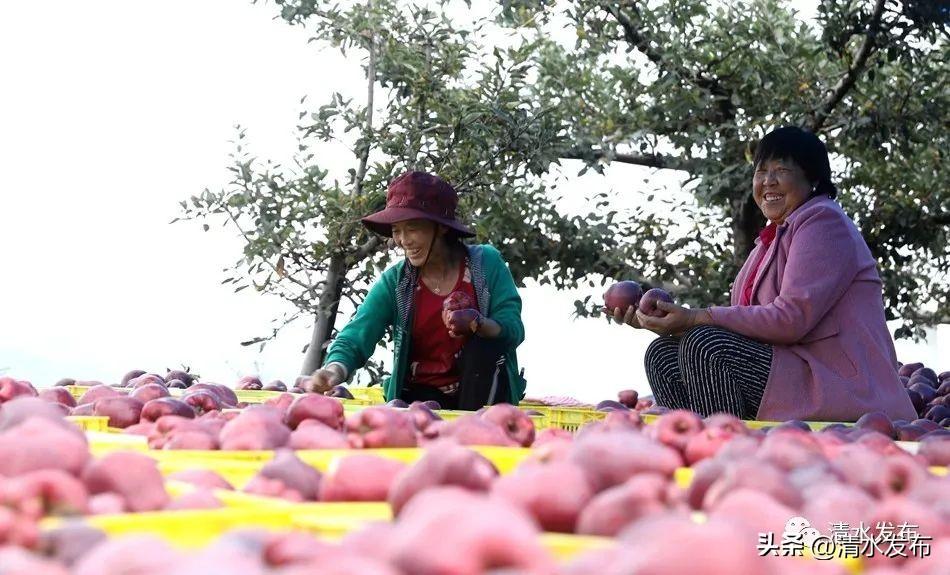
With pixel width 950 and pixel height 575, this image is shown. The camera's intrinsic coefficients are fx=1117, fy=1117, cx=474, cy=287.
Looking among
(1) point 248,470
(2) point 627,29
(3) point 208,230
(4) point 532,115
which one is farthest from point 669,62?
(1) point 248,470

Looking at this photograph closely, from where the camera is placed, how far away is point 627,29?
706 cm

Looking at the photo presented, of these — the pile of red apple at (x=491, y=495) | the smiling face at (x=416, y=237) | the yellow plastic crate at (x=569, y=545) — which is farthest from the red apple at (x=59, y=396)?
the yellow plastic crate at (x=569, y=545)

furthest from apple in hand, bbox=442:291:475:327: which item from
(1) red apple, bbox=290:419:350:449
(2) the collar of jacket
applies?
(1) red apple, bbox=290:419:350:449

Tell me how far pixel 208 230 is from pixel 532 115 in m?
2.07

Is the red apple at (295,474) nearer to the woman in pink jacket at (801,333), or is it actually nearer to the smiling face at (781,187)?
the woman in pink jacket at (801,333)

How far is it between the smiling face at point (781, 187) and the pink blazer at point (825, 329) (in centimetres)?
12

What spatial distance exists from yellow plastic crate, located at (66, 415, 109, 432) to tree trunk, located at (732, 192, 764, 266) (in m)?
5.13

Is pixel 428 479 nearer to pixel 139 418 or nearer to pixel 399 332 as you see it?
pixel 139 418

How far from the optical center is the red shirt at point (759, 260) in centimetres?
429

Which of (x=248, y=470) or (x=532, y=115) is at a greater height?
(x=532, y=115)

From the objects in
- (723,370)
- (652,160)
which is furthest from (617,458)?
(652,160)

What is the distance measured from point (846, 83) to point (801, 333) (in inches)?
134

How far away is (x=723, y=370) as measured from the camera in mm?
3959

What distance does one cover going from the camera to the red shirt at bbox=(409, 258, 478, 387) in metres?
4.93
